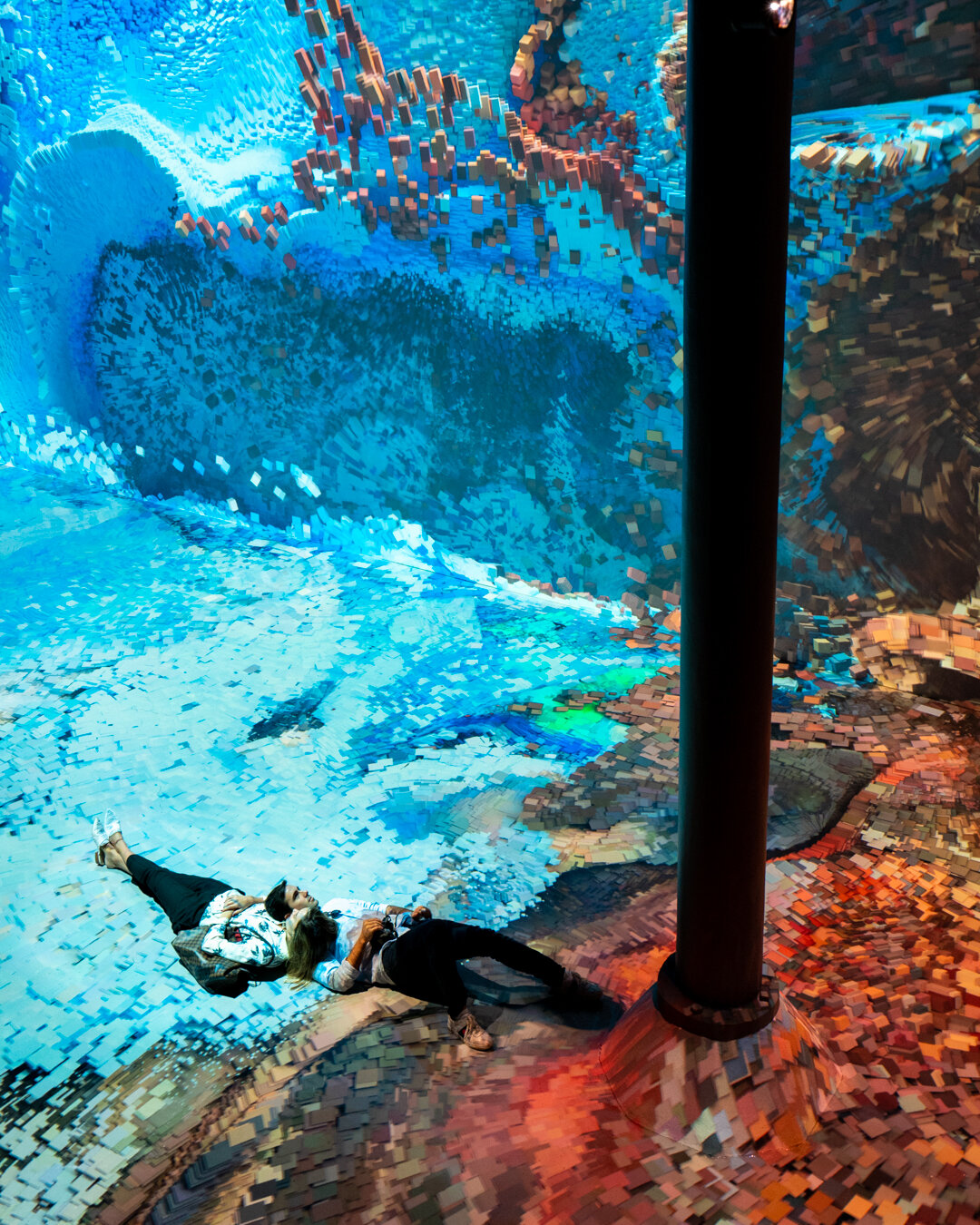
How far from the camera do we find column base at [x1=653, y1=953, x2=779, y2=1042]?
1901mm

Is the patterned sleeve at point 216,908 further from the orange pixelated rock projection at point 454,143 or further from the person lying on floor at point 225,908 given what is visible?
the orange pixelated rock projection at point 454,143

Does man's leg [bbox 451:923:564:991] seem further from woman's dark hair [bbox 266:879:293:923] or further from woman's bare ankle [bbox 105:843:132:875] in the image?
woman's bare ankle [bbox 105:843:132:875]

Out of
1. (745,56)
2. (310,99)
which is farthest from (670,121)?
(745,56)

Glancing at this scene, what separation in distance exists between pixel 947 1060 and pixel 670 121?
10.5 feet

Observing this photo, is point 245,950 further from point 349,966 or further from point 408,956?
point 408,956

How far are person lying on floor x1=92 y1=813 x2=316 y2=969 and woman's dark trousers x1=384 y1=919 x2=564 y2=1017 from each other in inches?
15.8

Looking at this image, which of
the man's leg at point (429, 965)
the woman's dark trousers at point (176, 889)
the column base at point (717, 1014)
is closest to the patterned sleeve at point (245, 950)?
the woman's dark trousers at point (176, 889)

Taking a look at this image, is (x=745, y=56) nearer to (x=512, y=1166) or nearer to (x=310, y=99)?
(x=512, y=1166)

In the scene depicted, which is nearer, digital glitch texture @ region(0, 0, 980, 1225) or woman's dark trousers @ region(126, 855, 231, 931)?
digital glitch texture @ region(0, 0, 980, 1225)

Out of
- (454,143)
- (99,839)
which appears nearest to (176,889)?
(99,839)

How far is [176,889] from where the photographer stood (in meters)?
2.89

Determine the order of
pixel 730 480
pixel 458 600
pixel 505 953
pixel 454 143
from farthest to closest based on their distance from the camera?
pixel 458 600, pixel 454 143, pixel 505 953, pixel 730 480

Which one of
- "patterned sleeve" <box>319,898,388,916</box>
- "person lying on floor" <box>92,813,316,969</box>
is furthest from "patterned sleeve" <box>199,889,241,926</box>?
"patterned sleeve" <box>319,898,388,916</box>

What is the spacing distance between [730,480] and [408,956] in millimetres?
1469
